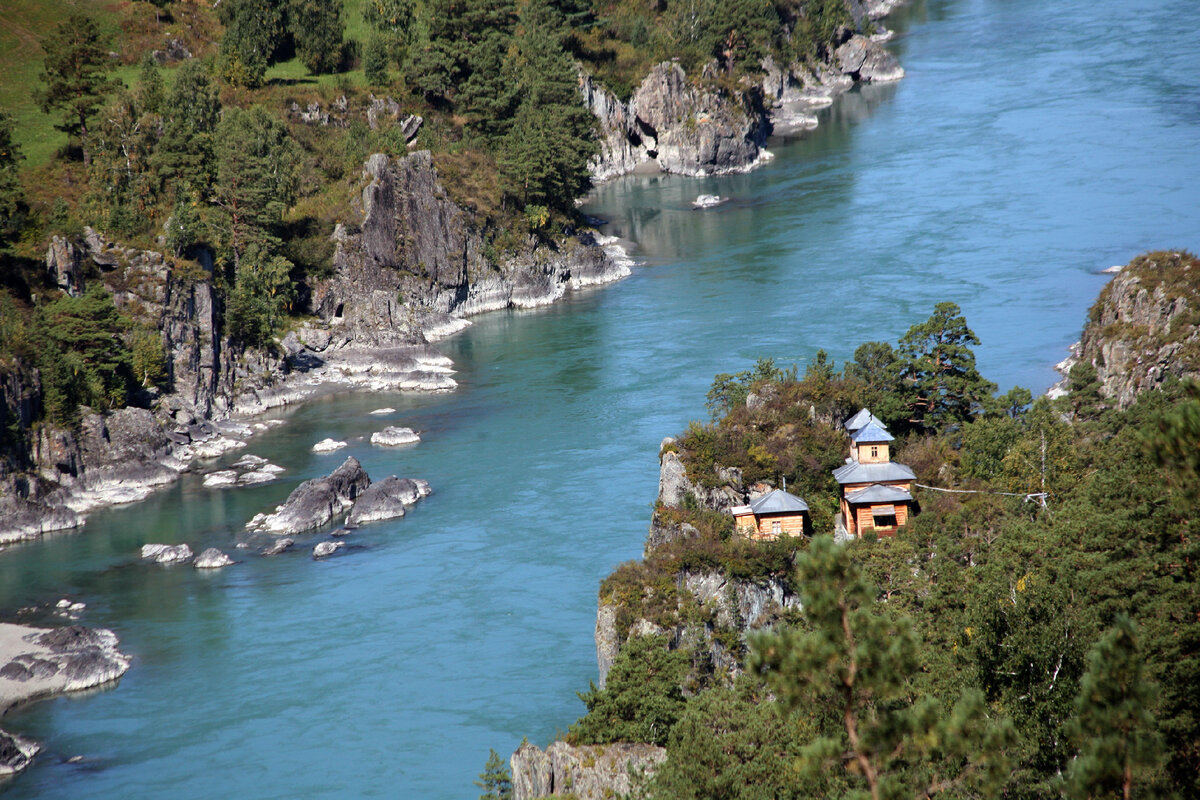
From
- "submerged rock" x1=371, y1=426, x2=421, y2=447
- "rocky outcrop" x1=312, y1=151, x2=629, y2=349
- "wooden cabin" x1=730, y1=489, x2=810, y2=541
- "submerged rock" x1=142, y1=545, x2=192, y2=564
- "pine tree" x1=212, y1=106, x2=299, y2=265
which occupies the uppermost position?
"pine tree" x1=212, y1=106, x2=299, y2=265

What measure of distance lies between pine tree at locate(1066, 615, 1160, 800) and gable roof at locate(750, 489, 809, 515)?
75.1 feet

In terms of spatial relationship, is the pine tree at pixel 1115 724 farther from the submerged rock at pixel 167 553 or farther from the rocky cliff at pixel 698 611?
the submerged rock at pixel 167 553

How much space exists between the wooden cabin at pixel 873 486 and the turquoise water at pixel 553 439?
1067cm

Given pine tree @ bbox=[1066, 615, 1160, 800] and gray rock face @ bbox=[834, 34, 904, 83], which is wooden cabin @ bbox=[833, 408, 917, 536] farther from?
gray rock face @ bbox=[834, 34, 904, 83]

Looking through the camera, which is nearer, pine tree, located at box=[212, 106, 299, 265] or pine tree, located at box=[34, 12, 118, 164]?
pine tree, located at box=[212, 106, 299, 265]

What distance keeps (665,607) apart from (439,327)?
52314 mm

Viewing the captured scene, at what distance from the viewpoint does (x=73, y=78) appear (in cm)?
8144

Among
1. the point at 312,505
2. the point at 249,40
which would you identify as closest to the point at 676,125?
the point at 249,40

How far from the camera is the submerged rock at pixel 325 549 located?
52.1 meters

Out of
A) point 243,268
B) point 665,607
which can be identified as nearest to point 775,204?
point 243,268

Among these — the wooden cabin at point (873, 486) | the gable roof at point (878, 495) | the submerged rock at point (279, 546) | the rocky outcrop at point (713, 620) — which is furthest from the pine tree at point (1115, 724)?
the submerged rock at point (279, 546)

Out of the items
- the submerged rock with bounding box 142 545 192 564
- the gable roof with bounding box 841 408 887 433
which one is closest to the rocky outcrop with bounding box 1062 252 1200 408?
the gable roof with bounding box 841 408 887 433

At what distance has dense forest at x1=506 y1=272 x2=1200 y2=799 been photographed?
1628cm

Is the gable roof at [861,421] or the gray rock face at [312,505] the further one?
the gray rock face at [312,505]
